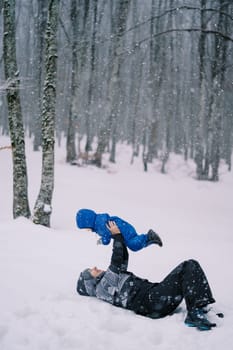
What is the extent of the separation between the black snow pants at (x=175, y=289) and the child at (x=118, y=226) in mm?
491

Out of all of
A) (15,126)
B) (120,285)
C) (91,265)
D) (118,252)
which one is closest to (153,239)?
(118,252)

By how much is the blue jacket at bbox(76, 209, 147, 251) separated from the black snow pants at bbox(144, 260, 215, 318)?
1.79 feet

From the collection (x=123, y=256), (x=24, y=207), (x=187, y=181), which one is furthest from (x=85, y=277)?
(x=187, y=181)

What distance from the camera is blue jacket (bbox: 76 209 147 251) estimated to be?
4.21 m

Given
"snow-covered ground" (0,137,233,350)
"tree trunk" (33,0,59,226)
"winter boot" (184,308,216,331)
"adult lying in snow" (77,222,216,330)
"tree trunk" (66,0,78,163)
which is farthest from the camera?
"tree trunk" (66,0,78,163)

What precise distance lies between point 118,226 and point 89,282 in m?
0.85

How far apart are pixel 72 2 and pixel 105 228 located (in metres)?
17.5

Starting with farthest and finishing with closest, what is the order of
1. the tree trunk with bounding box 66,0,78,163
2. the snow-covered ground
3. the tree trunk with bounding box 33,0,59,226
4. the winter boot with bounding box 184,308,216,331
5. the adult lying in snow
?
the tree trunk with bounding box 66,0,78,163, the tree trunk with bounding box 33,0,59,226, the adult lying in snow, the winter boot with bounding box 184,308,216,331, the snow-covered ground

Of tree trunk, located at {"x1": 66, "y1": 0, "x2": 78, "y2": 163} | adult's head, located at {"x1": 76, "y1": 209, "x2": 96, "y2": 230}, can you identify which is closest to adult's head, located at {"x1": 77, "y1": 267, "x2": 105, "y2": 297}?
adult's head, located at {"x1": 76, "y1": 209, "x2": 96, "y2": 230}

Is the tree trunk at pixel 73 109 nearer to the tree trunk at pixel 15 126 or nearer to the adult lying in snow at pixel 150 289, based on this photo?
the tree trunk at pixel 15 126

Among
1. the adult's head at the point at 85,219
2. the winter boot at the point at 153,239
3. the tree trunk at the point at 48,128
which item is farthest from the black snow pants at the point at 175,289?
the tree trunk at the point at 48,128

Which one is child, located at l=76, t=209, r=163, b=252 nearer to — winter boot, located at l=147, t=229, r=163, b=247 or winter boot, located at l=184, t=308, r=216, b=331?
winter boot, located at l=147, t=229, r=163, b=247

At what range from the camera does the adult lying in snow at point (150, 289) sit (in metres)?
3.80

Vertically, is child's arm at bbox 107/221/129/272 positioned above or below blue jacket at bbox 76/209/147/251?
below
